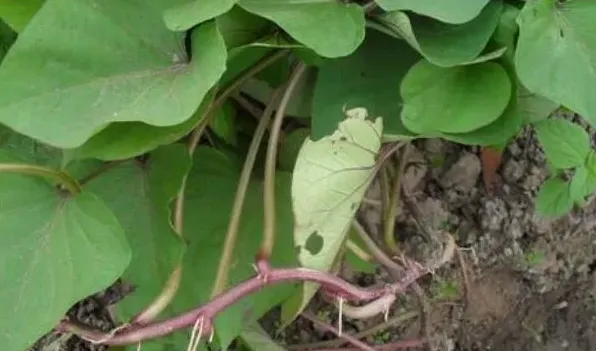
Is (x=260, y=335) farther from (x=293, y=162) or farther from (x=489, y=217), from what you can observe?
(x=489, y=217)

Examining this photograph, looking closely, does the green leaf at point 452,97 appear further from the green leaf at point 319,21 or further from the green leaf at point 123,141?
the green leaf at point 123,141

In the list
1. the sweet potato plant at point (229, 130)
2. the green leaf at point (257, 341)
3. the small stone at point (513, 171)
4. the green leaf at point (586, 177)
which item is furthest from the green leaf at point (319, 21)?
the small stone at point (513, 171)

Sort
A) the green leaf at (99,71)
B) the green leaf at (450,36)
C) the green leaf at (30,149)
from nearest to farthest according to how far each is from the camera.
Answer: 1. the green leaf at (99,71)
2. the green leaf at (450,36)
3. the green leaf at (30,149)

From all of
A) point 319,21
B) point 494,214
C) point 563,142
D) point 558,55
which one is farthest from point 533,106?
point 494,214

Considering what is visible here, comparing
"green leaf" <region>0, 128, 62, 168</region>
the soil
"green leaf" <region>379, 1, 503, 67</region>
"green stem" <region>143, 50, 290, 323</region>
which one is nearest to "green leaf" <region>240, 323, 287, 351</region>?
the soil

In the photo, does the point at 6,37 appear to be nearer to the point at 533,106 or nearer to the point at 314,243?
the point at 314,243

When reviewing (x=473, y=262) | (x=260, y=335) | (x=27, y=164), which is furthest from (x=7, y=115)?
(x=473, y=262)
